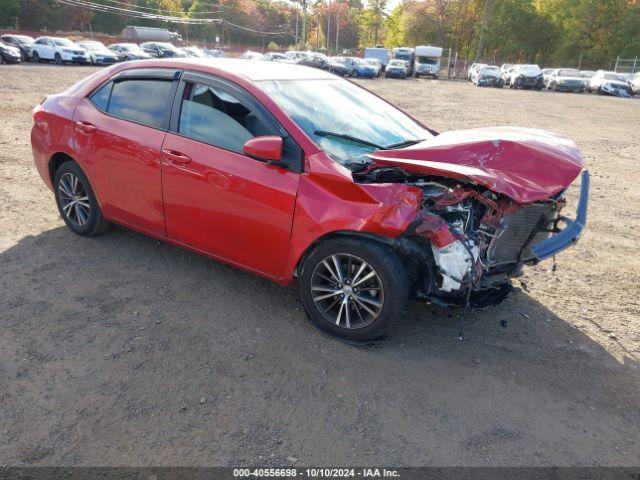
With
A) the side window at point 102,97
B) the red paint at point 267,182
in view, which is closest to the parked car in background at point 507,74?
the red paint at point 267,182

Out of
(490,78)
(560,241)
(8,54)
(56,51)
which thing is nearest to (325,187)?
(560,241)

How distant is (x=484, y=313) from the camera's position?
3.95 meters

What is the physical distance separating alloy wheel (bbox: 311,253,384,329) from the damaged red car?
0.01m

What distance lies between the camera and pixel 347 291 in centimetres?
339

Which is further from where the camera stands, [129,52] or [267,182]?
A: [129,52]

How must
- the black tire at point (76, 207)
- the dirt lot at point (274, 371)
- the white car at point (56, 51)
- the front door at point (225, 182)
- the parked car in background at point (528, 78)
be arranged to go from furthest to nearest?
the parked car in background at point (528, 78) < the white car at point (56, 51) < the black tire at point (76, 207) < the front door at point (225, 182) < the dirt lot at point (274, 371)

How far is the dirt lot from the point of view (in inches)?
101

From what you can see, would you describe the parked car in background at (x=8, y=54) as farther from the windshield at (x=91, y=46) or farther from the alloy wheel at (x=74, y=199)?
the alloy wheel at (x=74, y=199)

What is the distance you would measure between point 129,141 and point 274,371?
2.33 meters

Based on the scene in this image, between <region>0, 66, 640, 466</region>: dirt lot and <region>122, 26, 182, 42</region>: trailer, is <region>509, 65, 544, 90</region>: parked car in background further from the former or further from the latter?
<region>122, 26, 182, 42</region>: trailer

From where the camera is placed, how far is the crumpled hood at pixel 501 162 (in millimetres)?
3084

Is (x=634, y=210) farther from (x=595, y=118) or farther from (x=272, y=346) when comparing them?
(x=595, y=118)

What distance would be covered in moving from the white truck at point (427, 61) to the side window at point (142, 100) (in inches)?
1761

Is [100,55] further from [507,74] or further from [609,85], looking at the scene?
[609,85]
